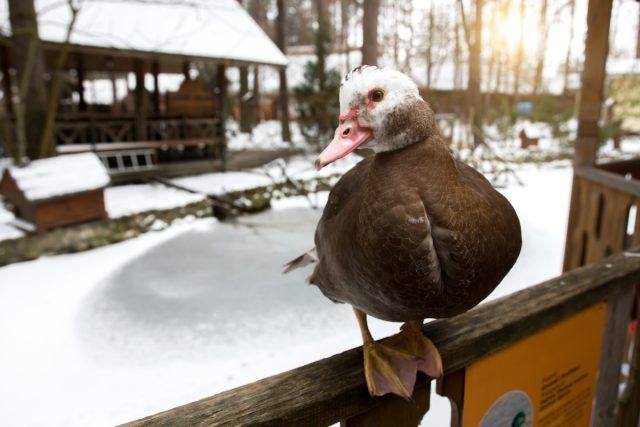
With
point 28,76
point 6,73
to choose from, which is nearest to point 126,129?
point 6,73

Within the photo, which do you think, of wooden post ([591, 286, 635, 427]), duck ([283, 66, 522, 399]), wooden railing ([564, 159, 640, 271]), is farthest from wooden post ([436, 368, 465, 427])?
wooden railing ([564, 159, 640, 271])

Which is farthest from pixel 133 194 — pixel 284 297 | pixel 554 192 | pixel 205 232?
pixel 554 192

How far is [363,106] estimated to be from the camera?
0.75m

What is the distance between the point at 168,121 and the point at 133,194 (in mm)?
2385

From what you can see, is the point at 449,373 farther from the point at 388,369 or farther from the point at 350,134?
the point at 350,134

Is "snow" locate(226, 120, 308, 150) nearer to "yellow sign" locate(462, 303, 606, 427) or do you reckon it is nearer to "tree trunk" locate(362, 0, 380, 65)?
"tree trunk" locate(362, 0, 380, 65)

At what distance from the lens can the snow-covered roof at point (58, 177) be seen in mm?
A: 4926

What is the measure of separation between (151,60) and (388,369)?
30.4ft

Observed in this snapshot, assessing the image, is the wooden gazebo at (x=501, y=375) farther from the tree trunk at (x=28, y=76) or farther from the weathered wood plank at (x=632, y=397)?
the tree trunk at (x=28, y=76)

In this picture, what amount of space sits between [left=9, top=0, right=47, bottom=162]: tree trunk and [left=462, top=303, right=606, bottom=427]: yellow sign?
19.4 ft

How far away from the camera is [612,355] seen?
1680 millimetres

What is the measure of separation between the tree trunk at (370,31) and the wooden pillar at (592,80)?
13.0 ft

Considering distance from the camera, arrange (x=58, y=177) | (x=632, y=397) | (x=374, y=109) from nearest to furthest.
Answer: (x=374, y=109) < (x=632, y=397) < (x=58, y=177)

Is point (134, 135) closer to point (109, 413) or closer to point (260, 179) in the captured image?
point (260, 179)
